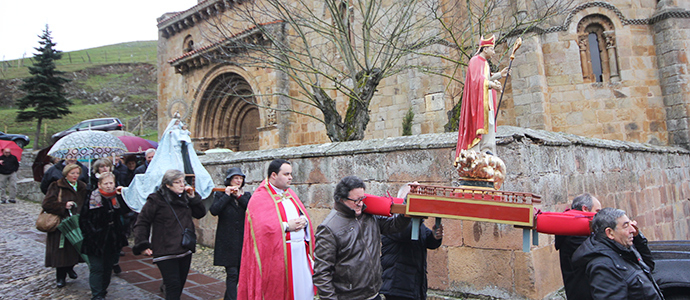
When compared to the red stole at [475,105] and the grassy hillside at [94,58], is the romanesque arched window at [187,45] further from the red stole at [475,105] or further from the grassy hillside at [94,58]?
the grassy hillside at [94,58]

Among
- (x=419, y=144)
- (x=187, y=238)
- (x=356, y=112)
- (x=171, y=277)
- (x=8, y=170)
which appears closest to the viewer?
(x=171, y=277)

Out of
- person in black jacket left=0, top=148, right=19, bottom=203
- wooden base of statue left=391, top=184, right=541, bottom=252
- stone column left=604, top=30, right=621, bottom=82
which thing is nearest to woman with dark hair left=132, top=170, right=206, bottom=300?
wooden base of statue left=391, top=184, right=541, bottom=252

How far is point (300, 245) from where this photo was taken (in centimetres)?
371

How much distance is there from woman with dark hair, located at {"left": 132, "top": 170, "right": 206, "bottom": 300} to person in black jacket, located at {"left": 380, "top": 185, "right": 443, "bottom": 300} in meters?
2.13

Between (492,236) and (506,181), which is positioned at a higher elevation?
(506,181)

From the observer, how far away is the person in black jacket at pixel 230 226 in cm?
473

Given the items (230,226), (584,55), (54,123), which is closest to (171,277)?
(230,226)

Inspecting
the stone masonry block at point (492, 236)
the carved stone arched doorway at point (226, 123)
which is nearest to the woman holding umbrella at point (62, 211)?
the stone masonry block at point (492, 236)

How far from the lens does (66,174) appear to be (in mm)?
5570

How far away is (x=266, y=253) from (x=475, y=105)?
218cm

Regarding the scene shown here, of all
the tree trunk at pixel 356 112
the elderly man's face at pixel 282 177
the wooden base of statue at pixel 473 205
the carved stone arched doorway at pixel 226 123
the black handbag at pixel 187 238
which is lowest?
the black handbag at pixel 187 238

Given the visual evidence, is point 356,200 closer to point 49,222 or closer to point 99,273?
point 99,273

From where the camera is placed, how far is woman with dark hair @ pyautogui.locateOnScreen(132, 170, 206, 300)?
13.6ft

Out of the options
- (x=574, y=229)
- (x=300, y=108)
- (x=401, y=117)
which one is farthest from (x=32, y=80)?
(x=574, y=229)
